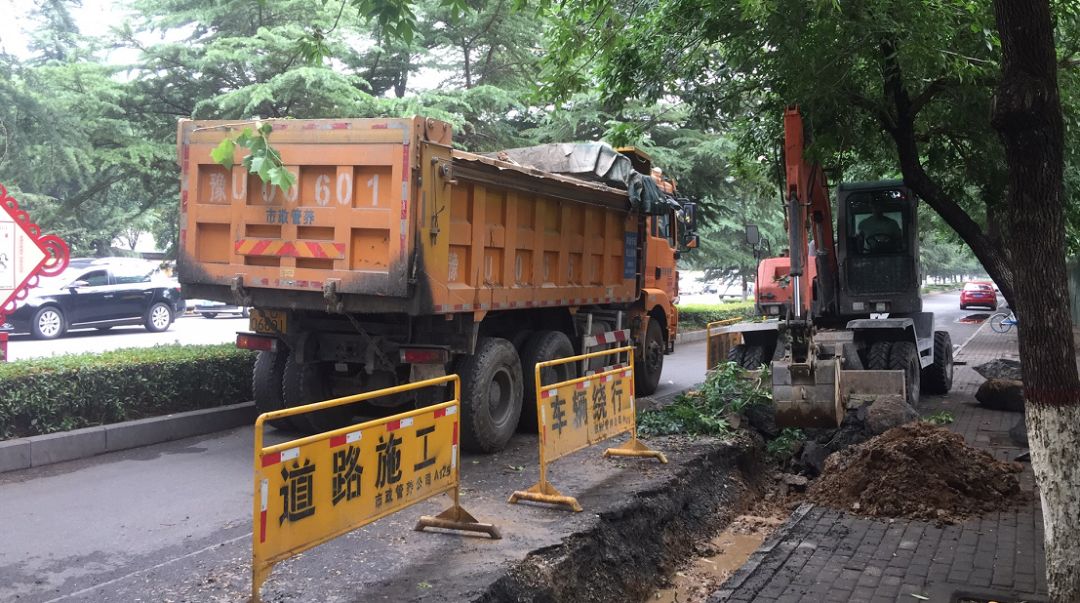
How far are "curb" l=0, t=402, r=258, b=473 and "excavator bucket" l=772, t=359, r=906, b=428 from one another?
5.54 meters

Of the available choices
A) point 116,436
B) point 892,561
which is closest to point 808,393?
point 892,561

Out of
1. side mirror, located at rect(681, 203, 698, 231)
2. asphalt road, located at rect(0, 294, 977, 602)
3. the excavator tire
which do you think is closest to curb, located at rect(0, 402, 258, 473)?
asphalt road, located at rect(0, 294, 977, 602)

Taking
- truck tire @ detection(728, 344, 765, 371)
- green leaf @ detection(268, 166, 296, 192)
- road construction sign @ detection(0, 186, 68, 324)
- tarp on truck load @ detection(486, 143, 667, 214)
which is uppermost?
tarp on truck load @ detection(486, 143, 667, 214)

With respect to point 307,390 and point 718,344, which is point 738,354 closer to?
point 718,344

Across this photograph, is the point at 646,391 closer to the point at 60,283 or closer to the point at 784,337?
the point at 784,337

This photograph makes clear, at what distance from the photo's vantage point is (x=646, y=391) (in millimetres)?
12266

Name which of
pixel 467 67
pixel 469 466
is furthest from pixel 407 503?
pixel 467 67

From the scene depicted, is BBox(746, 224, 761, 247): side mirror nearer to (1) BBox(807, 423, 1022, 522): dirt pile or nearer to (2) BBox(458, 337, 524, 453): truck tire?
(2) BBox(458, 337, 524, 453): truck tire

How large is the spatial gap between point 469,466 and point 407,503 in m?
2.74

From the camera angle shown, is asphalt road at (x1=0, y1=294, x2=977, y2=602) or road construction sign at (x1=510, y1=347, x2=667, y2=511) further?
road construction sign at (x1=510, y1=347, x2=667, y2=511)

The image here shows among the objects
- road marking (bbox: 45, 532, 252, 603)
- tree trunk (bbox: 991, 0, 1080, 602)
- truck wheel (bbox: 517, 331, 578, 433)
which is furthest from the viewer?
truck wheel (bbox: 517, 331, 578, 433)

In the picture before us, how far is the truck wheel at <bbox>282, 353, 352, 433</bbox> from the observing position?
27.4 ft

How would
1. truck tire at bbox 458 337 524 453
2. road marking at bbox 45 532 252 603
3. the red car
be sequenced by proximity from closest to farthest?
road marking at bbox 45 532 252 603
truck tire at bbox 458 337 524 453
the red car

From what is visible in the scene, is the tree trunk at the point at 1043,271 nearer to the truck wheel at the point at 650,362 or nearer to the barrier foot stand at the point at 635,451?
the barrier foot stand at the point at 635,451
